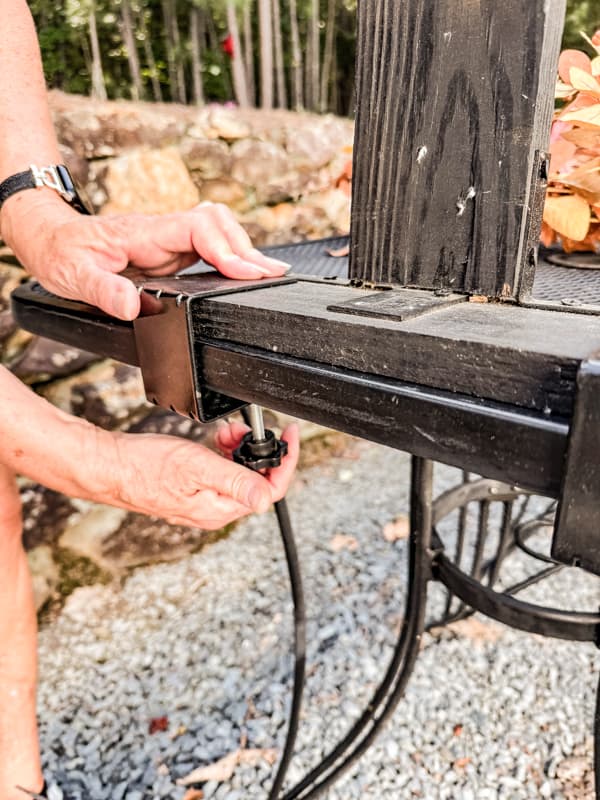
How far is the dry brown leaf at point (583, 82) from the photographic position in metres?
0.78

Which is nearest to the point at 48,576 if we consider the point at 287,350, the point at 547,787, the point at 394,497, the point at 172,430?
the point at 172,430

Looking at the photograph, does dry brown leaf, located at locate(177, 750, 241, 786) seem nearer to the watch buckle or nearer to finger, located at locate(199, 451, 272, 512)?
finger, located at locate(199, 451, 272, 512)

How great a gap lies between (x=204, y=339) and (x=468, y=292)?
1.01 ft

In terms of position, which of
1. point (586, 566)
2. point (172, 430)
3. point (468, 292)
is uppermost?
point (468, 292)

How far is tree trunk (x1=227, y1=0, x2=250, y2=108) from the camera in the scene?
3.50 metres

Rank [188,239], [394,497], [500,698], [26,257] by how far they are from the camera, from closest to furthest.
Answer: [188,239]
[26,257]
[500,698]
[394,497]

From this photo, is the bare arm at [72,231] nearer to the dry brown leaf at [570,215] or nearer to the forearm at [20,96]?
the forearm at [20,96]

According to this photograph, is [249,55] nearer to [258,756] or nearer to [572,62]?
[572,62]

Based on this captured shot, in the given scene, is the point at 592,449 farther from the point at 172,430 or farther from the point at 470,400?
the point at 172,430

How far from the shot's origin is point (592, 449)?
361 millimetres

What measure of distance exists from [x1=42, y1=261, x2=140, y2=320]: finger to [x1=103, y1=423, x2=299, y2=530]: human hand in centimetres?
22

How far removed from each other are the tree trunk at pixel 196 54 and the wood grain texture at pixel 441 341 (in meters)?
3.58

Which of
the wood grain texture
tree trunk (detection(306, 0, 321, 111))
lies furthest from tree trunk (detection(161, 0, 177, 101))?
the wood grain texture

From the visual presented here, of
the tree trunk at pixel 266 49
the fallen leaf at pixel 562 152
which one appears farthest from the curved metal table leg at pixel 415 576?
the tree trunk at pixel 266 49
